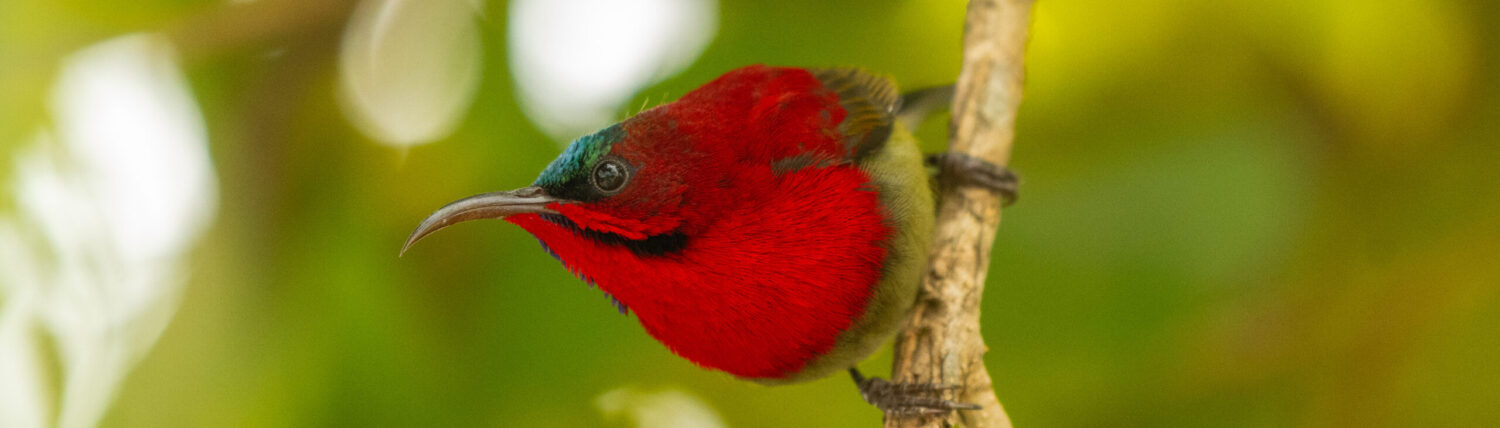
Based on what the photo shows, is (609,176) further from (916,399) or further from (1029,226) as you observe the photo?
(1029,226)

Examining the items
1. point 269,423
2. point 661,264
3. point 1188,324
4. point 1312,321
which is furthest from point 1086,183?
point 269,423

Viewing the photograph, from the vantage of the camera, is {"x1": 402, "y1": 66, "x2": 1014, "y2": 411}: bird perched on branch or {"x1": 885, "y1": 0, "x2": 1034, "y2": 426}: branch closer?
{"x1": 402, "y1": 66, "x2": 1014, "y2": 411}: bird perched on branch

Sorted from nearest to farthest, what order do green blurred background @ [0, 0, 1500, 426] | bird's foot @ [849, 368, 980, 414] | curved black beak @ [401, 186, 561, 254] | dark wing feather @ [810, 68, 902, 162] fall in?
1. curved black beak @ [401, 186, 561, 254]
2. bird's foot @ [849, 368, 980, 414]
3. dark wing feather @ [810, 68, 902, 162]
4. green blurred background @ [0, 0, 1500, 426]

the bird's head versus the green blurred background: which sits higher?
the green blurred background

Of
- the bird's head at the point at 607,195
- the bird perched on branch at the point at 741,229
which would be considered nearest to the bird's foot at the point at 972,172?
the bird perched on branch at the point at 741,229

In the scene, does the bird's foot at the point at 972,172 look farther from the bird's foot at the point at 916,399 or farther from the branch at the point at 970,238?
the bird's foot at the point at 916,399

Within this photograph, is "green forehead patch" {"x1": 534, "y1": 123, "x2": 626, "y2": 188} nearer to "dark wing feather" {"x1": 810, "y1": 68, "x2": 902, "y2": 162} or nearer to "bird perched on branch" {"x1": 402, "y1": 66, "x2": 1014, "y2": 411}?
"bird perched on branch" {"x1": 402, "y1": 66, "x2": 1014, "y2": 411}

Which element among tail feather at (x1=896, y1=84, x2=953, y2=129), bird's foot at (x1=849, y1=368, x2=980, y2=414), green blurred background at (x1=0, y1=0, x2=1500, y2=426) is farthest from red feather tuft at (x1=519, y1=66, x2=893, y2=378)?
green blurred background at (x1=0, y1=0, x2=1500, y2=426)
